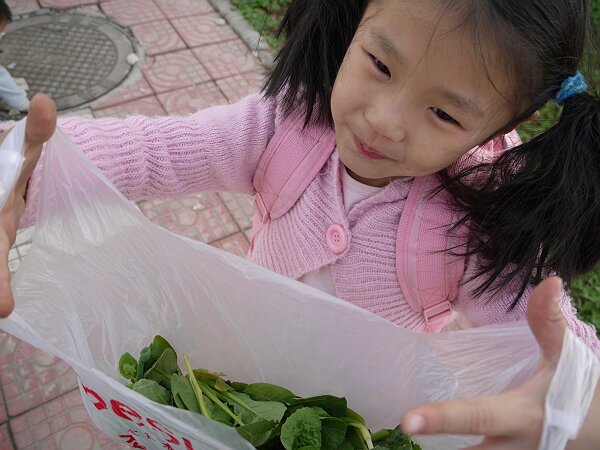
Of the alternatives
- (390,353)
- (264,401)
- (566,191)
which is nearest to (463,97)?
(566,191)

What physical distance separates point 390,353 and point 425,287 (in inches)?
4.5

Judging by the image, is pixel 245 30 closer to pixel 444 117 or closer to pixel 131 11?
pixel 131 11

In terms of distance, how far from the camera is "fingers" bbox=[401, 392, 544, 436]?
1.18ft

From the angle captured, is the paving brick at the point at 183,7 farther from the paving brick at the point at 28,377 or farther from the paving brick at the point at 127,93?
the paving brick at the point at 28,377

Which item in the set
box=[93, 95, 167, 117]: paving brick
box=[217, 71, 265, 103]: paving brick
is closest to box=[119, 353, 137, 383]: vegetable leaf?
box=[93, 95, 167, 117]: paving brick

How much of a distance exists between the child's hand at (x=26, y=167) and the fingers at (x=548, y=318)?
43cm

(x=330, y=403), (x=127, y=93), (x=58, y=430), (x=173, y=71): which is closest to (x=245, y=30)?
(x=173, y=71)

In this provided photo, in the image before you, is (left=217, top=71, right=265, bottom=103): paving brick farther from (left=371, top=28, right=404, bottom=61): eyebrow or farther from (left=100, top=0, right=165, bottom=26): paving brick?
(left=371, top=28, right=404, bottom=61): eyebrow

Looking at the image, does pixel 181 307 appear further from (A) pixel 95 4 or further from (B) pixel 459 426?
(A) pixel 95 4

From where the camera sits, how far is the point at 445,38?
1.67ft

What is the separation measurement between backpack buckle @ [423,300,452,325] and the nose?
0.27m

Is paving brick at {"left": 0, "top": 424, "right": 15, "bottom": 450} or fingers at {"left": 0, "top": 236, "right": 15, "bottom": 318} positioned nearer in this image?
fingers at {"left": 0, "top": 236, "right": 15, "bottom": 318}

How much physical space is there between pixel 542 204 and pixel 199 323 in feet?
1.55

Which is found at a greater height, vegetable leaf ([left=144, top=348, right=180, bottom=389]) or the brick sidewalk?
vegetable leaf ([left=144, top=348, right=180, bottom=389])
